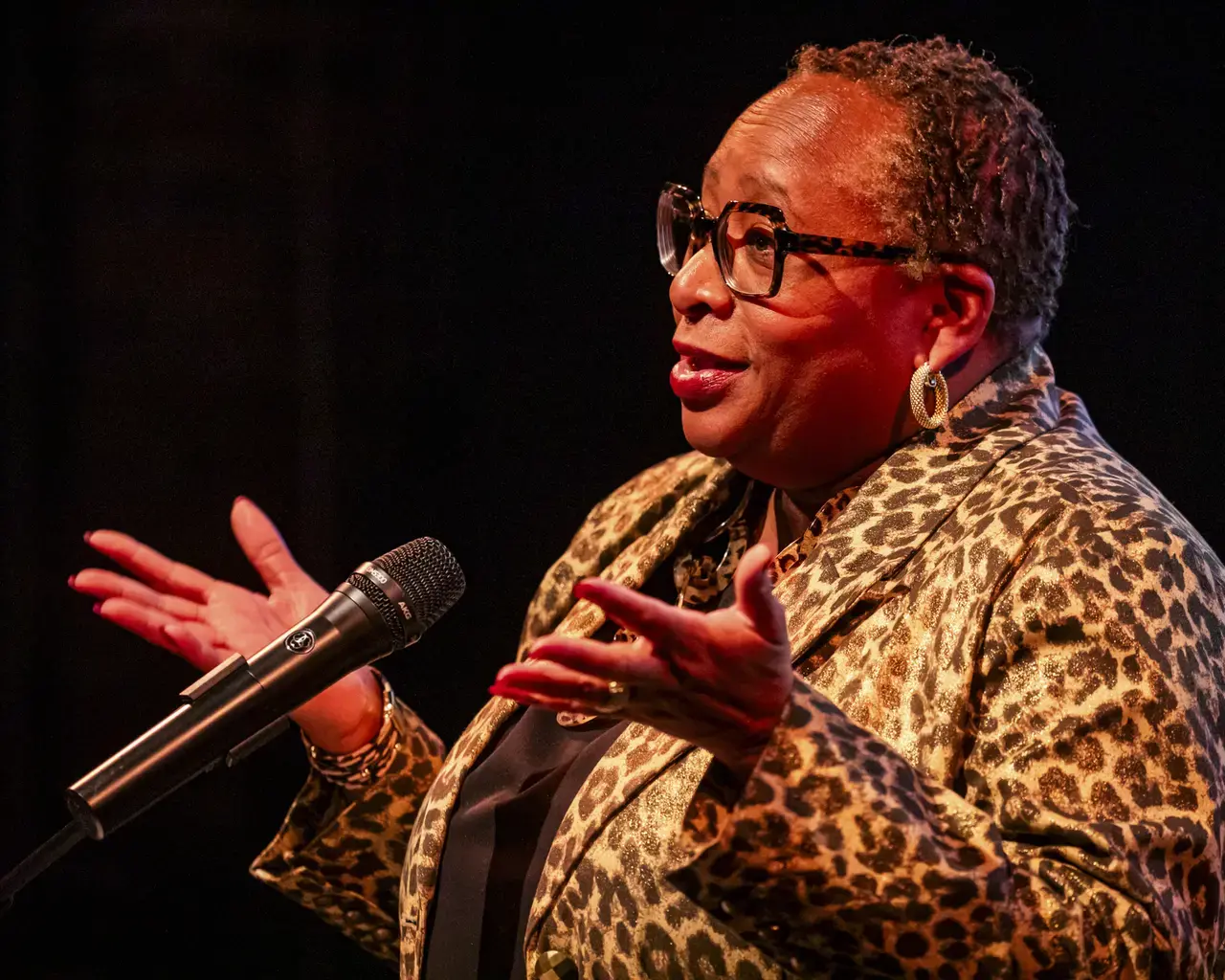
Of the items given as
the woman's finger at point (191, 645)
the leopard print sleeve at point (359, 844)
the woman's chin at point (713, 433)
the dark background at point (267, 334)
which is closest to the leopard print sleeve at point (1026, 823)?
the woman's chin at point (713, 433)

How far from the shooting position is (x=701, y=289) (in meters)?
Result: 1.77

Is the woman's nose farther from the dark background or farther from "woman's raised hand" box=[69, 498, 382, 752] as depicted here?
the dark background

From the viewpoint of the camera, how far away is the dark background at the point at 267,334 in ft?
8.83

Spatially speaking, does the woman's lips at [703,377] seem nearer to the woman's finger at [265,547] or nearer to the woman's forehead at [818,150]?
the woman's forehead at [818,150]

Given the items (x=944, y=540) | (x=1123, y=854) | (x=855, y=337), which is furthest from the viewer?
(x=855, y=337)

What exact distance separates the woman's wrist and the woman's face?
639 millimetres

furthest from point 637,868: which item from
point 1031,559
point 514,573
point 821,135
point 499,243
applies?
point 499,243

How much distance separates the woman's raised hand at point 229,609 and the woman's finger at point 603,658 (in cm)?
80

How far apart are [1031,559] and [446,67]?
1.73 meters

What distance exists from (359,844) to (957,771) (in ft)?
3.21

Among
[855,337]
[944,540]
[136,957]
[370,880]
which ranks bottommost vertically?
[136,957]

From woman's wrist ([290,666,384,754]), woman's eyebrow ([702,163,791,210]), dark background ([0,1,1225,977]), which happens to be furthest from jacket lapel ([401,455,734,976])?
dark background ([0,1,1225,977])

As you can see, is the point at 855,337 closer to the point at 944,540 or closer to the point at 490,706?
the point at 944,540

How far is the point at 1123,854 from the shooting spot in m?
1.23
